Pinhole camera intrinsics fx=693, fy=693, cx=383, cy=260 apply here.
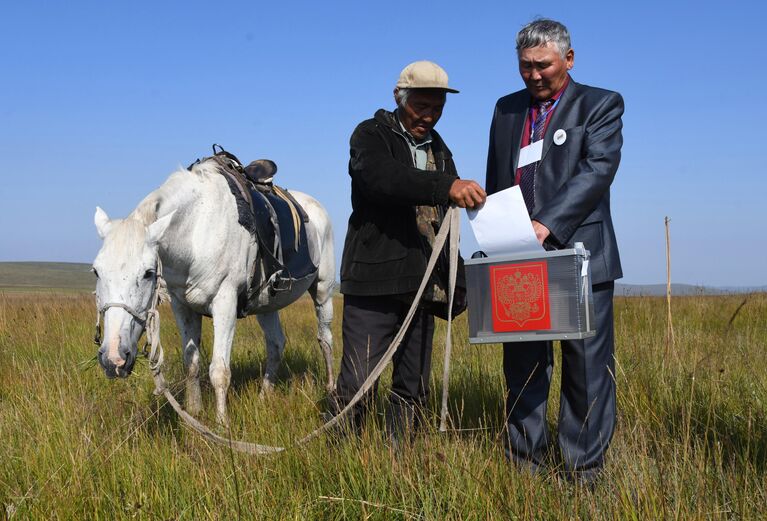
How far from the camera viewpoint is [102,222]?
389 cm

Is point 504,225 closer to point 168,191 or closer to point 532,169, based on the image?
point 532,169

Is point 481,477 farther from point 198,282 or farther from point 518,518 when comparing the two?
point 198,282

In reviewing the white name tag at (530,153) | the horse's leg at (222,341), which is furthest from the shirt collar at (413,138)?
the horse's leg at (222,341)

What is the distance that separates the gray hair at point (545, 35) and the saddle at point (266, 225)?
2.71 meters

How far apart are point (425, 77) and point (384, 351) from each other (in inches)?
60.5

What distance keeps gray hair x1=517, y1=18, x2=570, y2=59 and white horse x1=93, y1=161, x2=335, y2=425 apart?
88.0 inches

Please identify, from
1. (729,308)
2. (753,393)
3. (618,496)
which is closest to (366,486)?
(618,496)

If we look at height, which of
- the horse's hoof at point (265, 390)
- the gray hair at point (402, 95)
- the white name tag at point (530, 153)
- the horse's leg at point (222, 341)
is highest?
the gray hair at point (402, 95)

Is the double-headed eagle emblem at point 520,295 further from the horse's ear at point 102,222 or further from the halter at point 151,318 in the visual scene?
the horse's ear at point 102,222

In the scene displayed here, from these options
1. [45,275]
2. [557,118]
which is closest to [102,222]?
[557,118]

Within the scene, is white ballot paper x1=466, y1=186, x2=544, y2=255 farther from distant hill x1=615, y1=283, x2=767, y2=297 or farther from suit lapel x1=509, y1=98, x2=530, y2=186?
distant hill x1=615, y1=283, x2=767, y2=297

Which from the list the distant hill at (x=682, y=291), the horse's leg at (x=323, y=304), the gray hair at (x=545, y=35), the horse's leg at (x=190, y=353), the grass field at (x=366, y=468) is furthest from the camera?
the distant hill at (x=682, y=291)

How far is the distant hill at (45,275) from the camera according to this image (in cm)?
10409

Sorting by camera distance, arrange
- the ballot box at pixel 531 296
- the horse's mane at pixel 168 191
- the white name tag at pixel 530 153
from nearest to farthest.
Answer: the ballot box at pixel 531 296 → the white name tag at pixel 530 153 → the horse's mane at pixel 168 191
